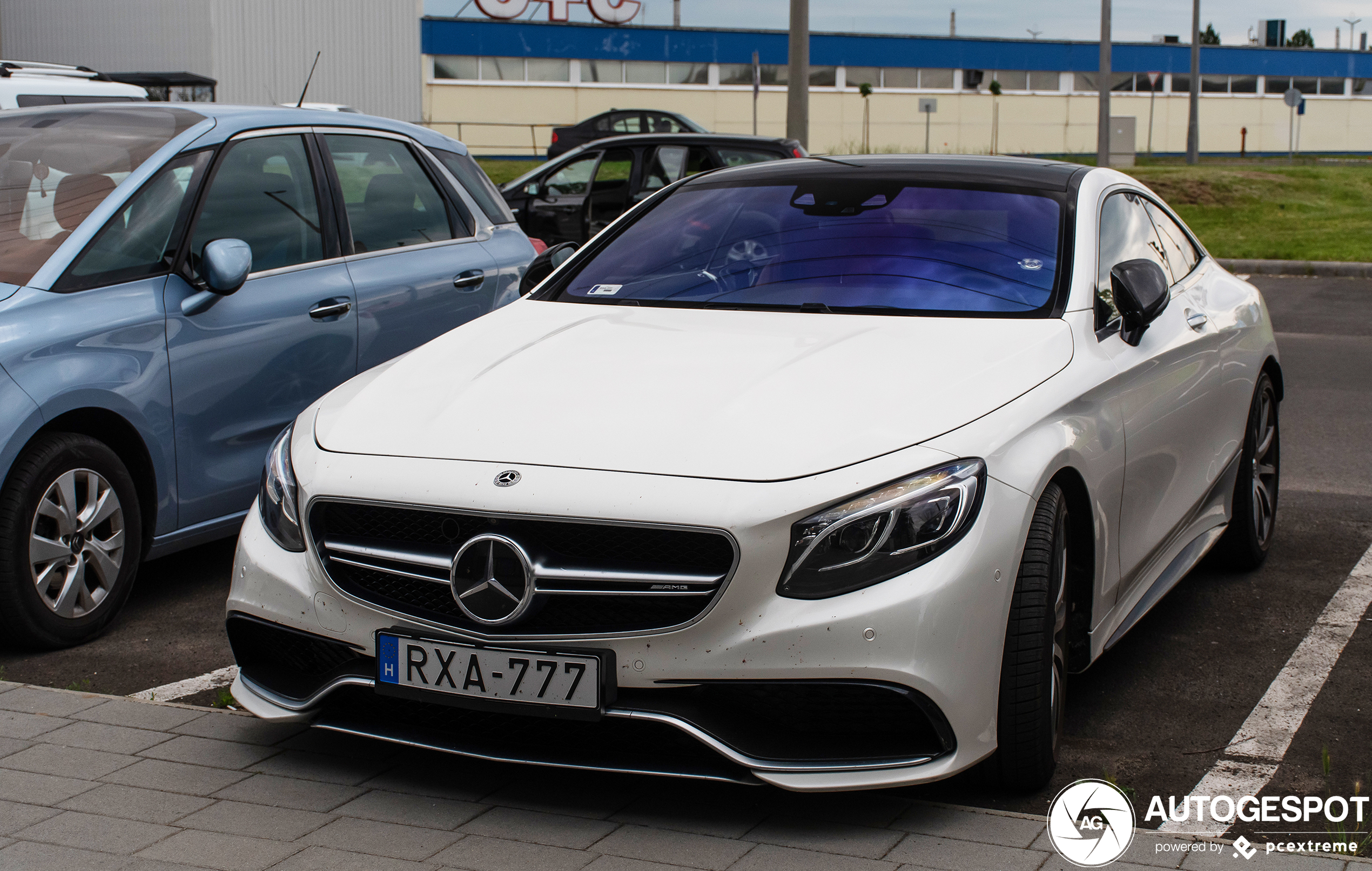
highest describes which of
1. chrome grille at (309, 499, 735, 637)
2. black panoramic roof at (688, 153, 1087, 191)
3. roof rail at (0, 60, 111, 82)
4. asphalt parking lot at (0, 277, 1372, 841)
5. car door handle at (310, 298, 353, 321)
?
roof rail at (0, 60, 111, 82)

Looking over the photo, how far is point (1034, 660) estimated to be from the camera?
3.12 metres

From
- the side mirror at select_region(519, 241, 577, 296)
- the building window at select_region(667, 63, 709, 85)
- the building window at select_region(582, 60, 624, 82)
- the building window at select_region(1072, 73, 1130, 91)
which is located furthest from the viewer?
the building window at select_region(1072, 73, 1130, 91)

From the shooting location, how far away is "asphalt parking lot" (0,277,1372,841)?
353 cm

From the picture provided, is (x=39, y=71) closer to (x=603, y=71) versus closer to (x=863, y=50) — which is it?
(x=603, y=71)

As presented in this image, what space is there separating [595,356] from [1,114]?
318 centimetres

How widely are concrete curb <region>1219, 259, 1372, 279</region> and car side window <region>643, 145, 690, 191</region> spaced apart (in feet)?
21.0

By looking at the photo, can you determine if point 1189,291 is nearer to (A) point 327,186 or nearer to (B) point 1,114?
(A) point 327,186

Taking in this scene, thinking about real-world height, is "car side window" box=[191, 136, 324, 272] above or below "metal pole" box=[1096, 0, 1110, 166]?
below

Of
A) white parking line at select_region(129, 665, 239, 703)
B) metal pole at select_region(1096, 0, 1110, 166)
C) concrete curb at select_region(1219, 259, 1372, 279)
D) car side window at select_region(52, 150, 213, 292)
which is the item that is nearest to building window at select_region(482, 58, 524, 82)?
metal pole at select_region(1096, 0, 1110, 166)

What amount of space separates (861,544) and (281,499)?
1429mm

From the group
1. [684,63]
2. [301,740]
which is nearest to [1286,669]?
[301,740]

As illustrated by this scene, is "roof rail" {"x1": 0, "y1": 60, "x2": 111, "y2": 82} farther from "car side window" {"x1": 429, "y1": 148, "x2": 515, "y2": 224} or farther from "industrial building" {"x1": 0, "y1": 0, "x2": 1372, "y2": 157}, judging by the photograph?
"industrial building" {"x1": 0, "y1": 0, "x2": 1372, "y2": 157}

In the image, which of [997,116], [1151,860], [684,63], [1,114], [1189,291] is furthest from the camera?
[997,116]

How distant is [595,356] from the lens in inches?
145
